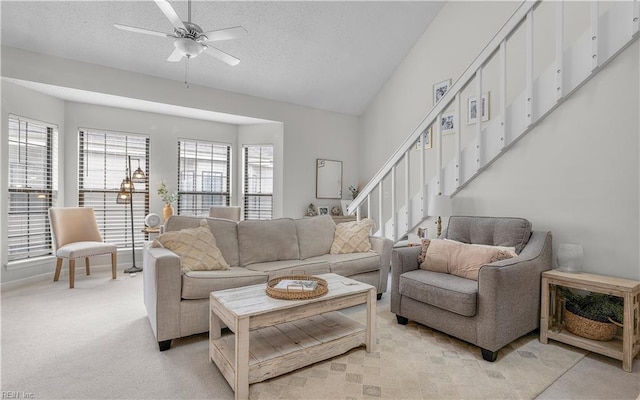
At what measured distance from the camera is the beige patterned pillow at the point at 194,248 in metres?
2.67

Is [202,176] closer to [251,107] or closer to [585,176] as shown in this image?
[251,107]

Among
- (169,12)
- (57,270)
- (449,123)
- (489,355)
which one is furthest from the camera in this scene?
(449,123)

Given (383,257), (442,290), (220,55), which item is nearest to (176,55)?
(220,55)

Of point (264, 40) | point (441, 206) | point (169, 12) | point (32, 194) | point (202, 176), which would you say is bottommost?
point (441, 206)

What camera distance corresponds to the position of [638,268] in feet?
7.92

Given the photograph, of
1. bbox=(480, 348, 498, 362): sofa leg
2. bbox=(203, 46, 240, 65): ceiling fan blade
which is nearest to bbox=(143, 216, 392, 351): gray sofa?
bbox=(480, 348, 498, 362): sofa leg

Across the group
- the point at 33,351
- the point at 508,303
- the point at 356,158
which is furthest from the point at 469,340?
the point at 356,158

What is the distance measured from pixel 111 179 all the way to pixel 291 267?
145 inches

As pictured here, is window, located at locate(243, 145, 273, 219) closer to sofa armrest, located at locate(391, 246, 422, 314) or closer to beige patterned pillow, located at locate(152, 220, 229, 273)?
beige patterned pillow, located at locate(152, 220, 229, 273)

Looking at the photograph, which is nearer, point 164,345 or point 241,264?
point 164,345

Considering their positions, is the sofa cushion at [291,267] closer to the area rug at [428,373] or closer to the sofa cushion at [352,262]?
the sofa cushion at [352,262]

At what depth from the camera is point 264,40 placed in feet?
14.4

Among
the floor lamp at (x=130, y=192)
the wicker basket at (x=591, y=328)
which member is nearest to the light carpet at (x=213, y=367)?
the wicker basket at (x=591, y=328)

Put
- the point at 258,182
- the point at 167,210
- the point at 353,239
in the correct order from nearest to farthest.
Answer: the point at 353,239
the point at 167,210
the point at 258,182
